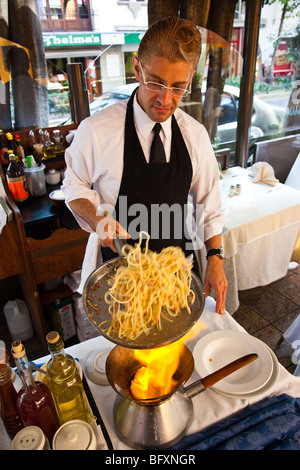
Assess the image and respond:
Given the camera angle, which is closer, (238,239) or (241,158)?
(238,239)

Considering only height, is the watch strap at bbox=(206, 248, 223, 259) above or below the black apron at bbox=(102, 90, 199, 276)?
below

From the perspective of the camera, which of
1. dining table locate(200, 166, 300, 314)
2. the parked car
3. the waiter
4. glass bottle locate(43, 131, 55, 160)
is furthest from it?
the parked car

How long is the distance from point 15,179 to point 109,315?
192cm

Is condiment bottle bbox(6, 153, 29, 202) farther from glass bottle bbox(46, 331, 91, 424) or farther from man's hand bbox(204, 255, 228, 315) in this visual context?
glass bottle bbox(46, 331, 91, 424)

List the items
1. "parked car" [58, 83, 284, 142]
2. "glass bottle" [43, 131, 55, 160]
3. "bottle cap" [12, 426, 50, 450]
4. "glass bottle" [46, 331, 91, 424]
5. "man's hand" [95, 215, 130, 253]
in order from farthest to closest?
"parked car" [58, 83, 284, 142]
"glass bottle" [43, 131, 55, 160]
"man's hand" [95, 215, 130, 253]
"glass bottle" [46, 331, 91, 424]
"bottle cap" [12, 426, 50, 450]

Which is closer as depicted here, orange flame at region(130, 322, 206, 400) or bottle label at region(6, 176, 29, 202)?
orange flame at region(130, 322, 206, 400)

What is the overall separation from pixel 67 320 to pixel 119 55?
323cm

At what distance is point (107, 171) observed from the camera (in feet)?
5.81

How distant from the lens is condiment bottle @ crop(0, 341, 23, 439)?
97 centimetres

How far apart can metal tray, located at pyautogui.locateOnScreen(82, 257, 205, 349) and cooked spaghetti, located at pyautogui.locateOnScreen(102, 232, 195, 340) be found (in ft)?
0.06

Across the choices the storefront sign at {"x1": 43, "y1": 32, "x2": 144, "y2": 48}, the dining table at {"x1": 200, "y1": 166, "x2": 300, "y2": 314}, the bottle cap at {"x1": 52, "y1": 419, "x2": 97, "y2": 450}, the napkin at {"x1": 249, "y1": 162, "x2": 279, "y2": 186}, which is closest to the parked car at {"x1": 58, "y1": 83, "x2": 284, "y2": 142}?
the storefront sign at {"x1": 43, "y1": 32, "x2": 144, "y2": 48}

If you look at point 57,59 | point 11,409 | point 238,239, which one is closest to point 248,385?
point 11,409

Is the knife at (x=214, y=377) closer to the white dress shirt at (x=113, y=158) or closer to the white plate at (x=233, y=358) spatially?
the white plate at (x=233, y=358)
